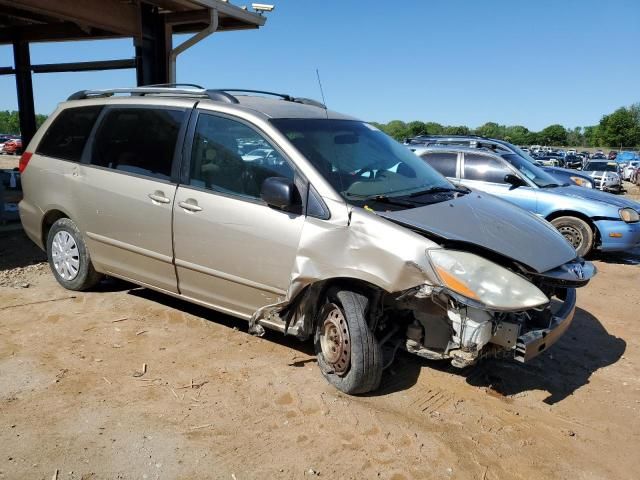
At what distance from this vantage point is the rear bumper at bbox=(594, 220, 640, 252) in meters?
7.80

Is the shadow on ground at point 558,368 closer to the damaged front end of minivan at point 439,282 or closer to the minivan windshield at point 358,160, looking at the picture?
the damaged front end of minivan at point 439,282

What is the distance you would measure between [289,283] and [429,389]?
47.5 inches

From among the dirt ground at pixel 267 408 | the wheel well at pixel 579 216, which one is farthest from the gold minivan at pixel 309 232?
the wheel well at pixel 579 216

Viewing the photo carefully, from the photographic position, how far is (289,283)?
3607 mm

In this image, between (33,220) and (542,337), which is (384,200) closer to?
(542,337)

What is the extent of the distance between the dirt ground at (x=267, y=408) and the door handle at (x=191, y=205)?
1.07 meters

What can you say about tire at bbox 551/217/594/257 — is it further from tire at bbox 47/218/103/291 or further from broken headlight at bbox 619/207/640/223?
tire at bbox 47/218/103/291

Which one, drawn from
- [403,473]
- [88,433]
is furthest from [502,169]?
[88,433]

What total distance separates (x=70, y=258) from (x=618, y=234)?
23.9 feet

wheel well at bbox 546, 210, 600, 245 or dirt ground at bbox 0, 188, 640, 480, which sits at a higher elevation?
wheel well at bbox 546, 210, 600, 245

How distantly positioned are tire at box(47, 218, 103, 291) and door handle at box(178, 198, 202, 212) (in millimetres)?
1474

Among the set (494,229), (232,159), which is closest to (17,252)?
(232,159)

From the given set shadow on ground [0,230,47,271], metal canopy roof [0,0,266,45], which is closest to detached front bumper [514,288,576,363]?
shadow on ground [0,230,47,271]

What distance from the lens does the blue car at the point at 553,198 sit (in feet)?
25.8
